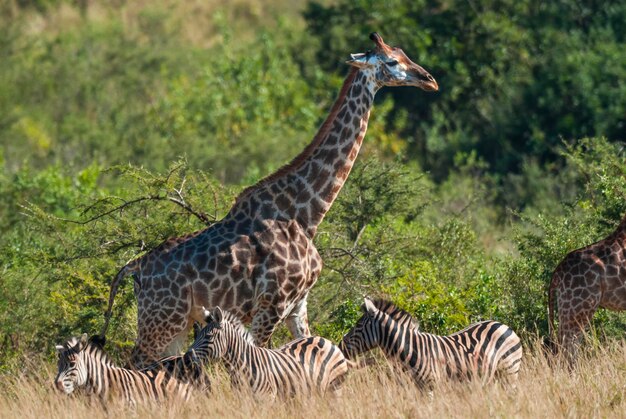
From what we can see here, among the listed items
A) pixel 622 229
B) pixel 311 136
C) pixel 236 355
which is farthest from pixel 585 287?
pixel 311 136

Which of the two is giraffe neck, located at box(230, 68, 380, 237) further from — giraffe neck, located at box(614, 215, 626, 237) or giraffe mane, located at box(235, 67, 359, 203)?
giraffe neck, located at box(614, 215, 626, 237)

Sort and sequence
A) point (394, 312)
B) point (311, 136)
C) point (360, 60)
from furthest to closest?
1. point (311, 136)
2. point (360, 60)
3. point (394, 312)

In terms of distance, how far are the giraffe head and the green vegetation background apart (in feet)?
7.09

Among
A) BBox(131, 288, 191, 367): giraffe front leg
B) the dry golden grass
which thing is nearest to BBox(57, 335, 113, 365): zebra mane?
the dry golden grass

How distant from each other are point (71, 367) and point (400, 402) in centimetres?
239

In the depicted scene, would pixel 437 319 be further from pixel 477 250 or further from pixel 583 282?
pixel 477 250

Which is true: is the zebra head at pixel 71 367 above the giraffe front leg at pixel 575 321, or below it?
above

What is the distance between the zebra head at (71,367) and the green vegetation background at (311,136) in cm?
314

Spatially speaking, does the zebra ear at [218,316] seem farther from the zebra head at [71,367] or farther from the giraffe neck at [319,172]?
the giraffe neck at [319,172]

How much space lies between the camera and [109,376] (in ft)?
32.7

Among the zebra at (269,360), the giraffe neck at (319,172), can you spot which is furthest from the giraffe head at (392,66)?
the zebra at (269,360)

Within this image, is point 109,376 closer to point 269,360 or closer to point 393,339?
point 269,360

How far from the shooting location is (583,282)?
1205 cm

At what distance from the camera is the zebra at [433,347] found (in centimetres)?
1043
